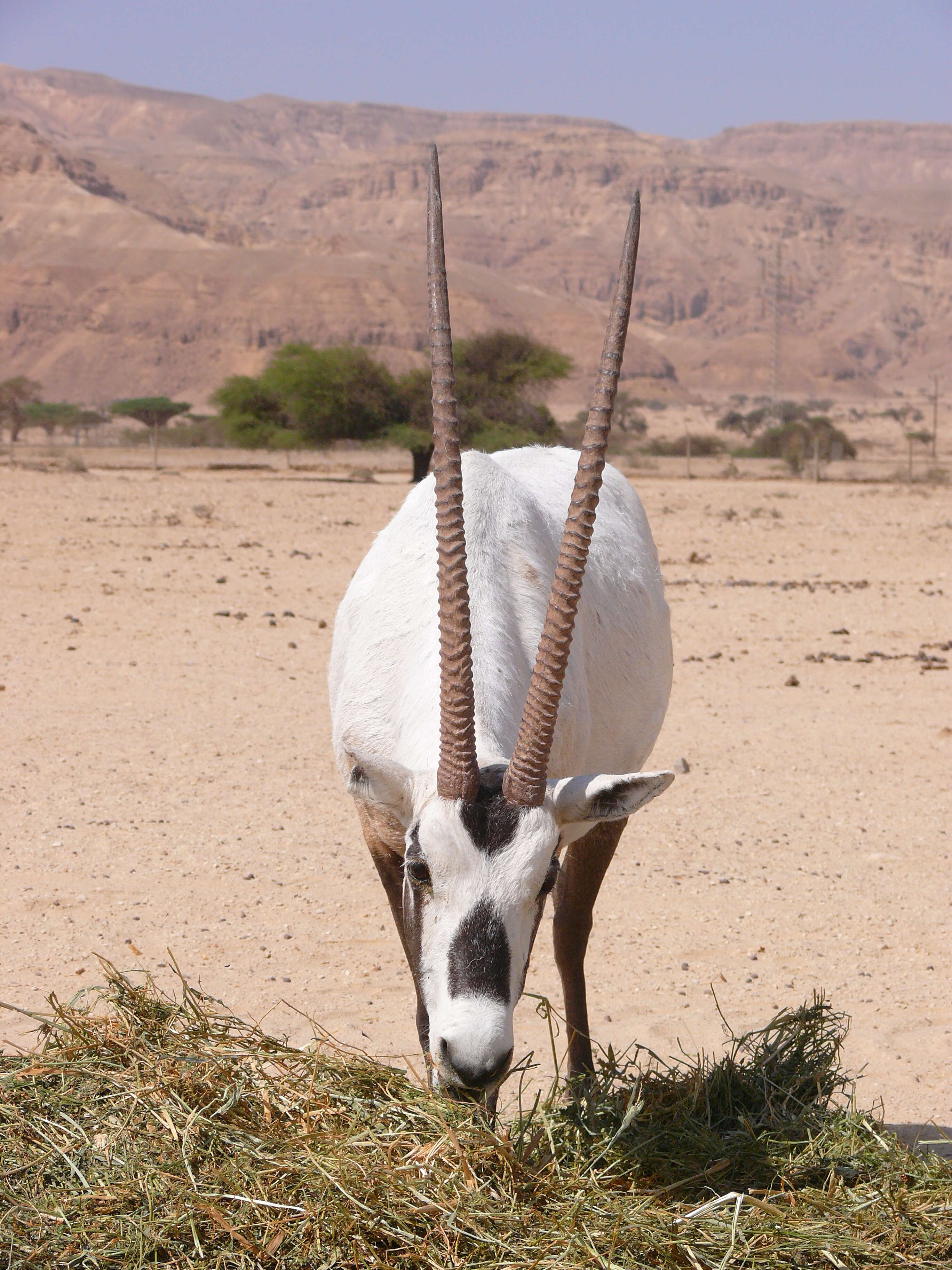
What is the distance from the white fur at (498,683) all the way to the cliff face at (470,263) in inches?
3556

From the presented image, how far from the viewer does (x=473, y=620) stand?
11.2 feet

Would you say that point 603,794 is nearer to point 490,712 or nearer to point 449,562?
point 490,712

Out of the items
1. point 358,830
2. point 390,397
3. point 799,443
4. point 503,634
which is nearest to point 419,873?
point 503,634

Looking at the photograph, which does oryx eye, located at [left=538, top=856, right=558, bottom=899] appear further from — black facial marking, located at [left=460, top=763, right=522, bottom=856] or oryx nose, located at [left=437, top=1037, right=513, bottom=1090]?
oryx nose, located at [left=437, top=1037, right=513, bottom=1090]

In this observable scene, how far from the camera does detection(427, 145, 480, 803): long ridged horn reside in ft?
8.84

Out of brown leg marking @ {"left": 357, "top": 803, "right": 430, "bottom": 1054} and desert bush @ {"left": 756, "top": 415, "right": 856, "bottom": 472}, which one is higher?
desert bush @ {"left": 756, "top": 415, "right": 856, "bottom": 472}

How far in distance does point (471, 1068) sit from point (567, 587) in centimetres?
111

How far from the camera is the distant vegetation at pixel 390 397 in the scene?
3625 centimetres

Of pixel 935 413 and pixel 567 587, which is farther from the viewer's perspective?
pixel 935 413

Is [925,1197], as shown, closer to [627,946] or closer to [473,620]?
[473,620]

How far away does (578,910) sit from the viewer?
4.29 m

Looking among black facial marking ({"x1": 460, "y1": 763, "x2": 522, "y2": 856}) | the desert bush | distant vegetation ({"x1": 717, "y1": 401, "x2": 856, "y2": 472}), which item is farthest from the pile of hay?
the desert bush

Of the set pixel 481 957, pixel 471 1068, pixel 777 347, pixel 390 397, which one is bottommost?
pixel 471 1068

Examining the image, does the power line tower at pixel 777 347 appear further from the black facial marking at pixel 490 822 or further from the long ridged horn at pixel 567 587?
the black facial marking at pixel 490 822
